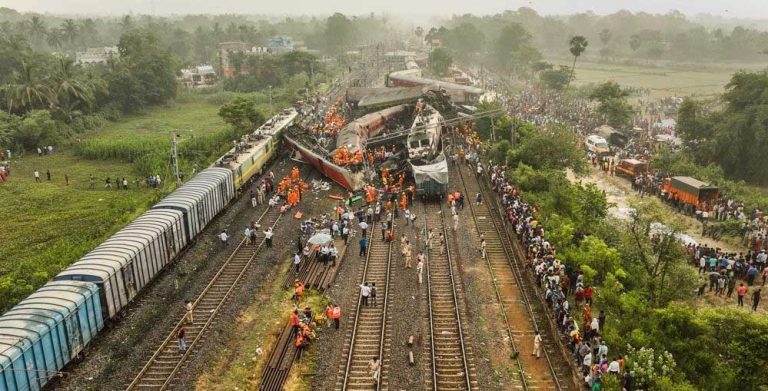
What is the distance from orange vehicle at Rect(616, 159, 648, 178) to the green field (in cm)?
3014

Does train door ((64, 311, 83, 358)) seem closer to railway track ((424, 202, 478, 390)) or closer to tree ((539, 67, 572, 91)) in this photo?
railway track ((424, 202, 478, 390))

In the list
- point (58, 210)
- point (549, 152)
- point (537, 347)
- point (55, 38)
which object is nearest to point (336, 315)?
point (537, 347)

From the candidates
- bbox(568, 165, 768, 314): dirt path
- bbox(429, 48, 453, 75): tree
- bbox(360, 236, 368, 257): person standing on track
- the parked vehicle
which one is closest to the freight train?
bbox(360, 236, 368, 257): person standing on track

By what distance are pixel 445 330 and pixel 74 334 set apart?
1140 cm

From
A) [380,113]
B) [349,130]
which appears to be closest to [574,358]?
[349,130]

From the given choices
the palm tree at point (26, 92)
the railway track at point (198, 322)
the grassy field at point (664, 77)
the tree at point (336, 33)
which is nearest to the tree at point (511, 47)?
the grassy field at point (664, 77)

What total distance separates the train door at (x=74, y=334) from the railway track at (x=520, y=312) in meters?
13.1

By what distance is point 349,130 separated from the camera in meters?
41.9

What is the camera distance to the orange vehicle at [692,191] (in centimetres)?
3297

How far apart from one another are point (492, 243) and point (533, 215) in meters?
2.38

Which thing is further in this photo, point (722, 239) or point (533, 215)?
point (722, 239)

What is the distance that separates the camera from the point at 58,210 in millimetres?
34562

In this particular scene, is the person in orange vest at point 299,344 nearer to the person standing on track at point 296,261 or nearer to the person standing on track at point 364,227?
the person standing on track at point 296,261

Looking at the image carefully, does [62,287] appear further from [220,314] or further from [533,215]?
[533,215]
